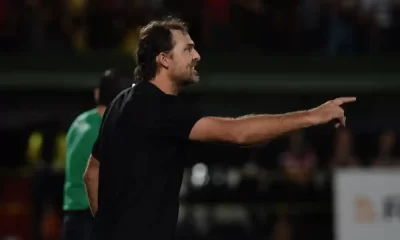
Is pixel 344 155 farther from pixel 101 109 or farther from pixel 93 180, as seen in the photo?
pixel 93 180

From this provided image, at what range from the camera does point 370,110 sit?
55.3ft

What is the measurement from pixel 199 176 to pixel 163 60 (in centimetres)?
983

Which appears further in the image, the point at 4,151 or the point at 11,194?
the point at 4,151

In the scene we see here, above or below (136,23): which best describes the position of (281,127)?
below

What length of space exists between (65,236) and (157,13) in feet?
28.0

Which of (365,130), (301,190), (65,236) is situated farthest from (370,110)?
(65,236)

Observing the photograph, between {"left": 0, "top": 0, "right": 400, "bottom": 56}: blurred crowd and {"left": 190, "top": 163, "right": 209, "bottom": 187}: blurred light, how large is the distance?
1766 millimetres

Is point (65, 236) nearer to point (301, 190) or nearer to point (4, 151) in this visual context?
point (301, 190)

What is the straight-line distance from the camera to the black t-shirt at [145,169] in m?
5.16

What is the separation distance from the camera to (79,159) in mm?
7352

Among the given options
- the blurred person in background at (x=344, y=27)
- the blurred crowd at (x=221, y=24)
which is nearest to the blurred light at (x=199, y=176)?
the blurred crowd at (x=221, y=24)

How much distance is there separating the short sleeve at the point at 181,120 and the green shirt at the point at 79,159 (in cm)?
229

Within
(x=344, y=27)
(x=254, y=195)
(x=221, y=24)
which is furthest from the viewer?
(x=221, y=24)

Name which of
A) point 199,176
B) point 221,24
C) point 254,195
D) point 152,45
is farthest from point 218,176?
point 152,45
